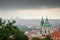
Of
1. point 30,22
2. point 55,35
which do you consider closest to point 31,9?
point 30,22

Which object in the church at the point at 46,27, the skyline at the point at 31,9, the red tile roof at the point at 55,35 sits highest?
the skyline at the point at 31,9

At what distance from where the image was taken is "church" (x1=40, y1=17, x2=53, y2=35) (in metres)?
5.18

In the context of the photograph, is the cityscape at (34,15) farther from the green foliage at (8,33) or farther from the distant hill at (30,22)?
the green foliage at (8,33)

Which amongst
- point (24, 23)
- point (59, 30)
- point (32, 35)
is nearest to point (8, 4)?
point (24, 23)

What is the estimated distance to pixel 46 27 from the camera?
535 centimetres

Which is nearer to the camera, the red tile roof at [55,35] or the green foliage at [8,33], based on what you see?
the green foliage at [8,33]

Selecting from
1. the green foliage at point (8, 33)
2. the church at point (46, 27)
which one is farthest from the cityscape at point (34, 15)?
the green foliage at point (8, 33)

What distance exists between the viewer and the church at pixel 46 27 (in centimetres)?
518

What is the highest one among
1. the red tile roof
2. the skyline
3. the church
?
the skyline

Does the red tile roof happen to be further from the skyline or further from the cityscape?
the skyline

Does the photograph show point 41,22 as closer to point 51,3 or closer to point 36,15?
point 36,15

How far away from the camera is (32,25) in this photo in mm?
5160

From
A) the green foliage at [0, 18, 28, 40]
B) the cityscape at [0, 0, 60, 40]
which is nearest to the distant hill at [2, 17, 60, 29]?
the cityscape at [0, 0, 60, 40]

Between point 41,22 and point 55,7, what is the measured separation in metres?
0.52
